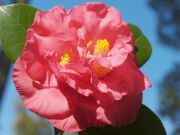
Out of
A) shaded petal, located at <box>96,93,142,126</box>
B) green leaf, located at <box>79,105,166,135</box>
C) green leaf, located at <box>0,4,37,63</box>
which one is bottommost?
green leaf, located at <box>79,105,166,135</box>

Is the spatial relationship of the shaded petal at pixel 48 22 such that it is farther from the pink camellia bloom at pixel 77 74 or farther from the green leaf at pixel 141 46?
the green leaf at pixel 141 46

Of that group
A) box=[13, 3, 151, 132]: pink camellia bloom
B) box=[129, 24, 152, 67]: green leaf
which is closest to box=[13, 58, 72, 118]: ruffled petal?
box=[13, 3, 151, 132]: pink camellia bloom

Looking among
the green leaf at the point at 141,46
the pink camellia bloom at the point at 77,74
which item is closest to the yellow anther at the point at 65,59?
the pink camellia bloom at the point at 77,74

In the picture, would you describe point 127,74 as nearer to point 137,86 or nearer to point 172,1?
point 137,86

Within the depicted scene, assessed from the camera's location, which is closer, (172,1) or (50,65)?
(50,65)

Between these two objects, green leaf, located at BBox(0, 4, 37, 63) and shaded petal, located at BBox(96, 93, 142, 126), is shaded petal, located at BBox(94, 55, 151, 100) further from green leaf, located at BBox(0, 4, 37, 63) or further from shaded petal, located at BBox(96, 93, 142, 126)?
green leaf, located at BBox(0, 4, 37, 63)

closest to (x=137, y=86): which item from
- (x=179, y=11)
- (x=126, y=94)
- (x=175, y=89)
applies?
(x=126, y=94)
